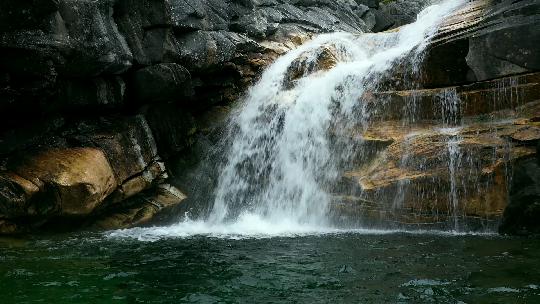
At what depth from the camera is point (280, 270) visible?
37.7ft

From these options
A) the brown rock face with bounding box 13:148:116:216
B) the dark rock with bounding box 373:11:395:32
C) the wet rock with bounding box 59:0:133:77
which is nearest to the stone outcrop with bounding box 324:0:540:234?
the brown rock face with bounding box 13:148:116:216

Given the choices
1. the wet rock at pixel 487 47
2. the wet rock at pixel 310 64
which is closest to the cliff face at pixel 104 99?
the wet rock at pixel 310 64

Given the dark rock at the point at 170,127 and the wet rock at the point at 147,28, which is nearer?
the wet rock at the point at 147,28

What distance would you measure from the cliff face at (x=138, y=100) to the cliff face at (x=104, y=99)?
0.04m

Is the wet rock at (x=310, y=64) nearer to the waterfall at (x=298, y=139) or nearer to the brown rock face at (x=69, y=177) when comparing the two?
the waterfall at (x=298, y=139)

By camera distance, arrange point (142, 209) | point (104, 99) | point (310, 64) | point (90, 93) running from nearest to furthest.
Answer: point (90, 93) < point (104, 99) < point (142, 209) < point (310, 64)

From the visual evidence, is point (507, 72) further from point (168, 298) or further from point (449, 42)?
point (168, 298)

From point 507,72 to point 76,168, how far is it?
15.2m

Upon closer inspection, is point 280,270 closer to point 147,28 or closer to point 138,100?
point 138,100

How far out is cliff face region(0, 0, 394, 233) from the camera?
1538 cm

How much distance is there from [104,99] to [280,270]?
416 inches

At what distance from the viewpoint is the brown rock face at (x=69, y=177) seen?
53.6ft

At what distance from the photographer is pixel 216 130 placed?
23.0 m

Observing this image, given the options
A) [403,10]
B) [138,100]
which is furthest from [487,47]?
[403,10]
